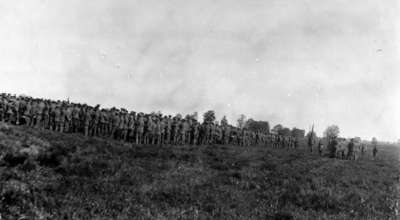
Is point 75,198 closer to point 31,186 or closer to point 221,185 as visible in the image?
point 31,186

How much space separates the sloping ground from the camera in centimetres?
834

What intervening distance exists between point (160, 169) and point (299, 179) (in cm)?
604

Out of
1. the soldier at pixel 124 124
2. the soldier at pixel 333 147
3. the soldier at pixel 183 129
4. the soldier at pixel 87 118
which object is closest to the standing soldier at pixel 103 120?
the soldier at pixel 87 118

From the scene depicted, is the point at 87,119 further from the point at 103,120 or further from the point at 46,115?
the point at 46,115

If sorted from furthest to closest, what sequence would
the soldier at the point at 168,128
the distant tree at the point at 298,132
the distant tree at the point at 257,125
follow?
the distant tree at the point at 298,132
the distant tree at the point at 257,125
the soldier at the point at 168,128

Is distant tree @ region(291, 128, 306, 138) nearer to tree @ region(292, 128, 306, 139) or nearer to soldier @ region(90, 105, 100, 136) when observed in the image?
tree @ region(292, 128, 306, 139)

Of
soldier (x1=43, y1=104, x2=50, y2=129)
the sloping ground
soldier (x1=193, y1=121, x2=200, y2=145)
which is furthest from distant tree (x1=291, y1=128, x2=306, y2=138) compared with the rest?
the sloping ground

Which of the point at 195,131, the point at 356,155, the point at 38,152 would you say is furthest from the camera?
the point at 356,155

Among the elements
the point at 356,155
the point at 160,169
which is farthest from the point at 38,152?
the point at 356,155

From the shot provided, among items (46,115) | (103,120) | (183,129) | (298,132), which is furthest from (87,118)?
(298,132)

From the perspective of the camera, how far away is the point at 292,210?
33.1 ft

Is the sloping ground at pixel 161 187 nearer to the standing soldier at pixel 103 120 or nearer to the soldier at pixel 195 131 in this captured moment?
the standing soldier at pixel 103 120

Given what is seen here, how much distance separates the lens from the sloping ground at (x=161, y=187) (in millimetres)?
8336

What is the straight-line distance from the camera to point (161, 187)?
11312mm
